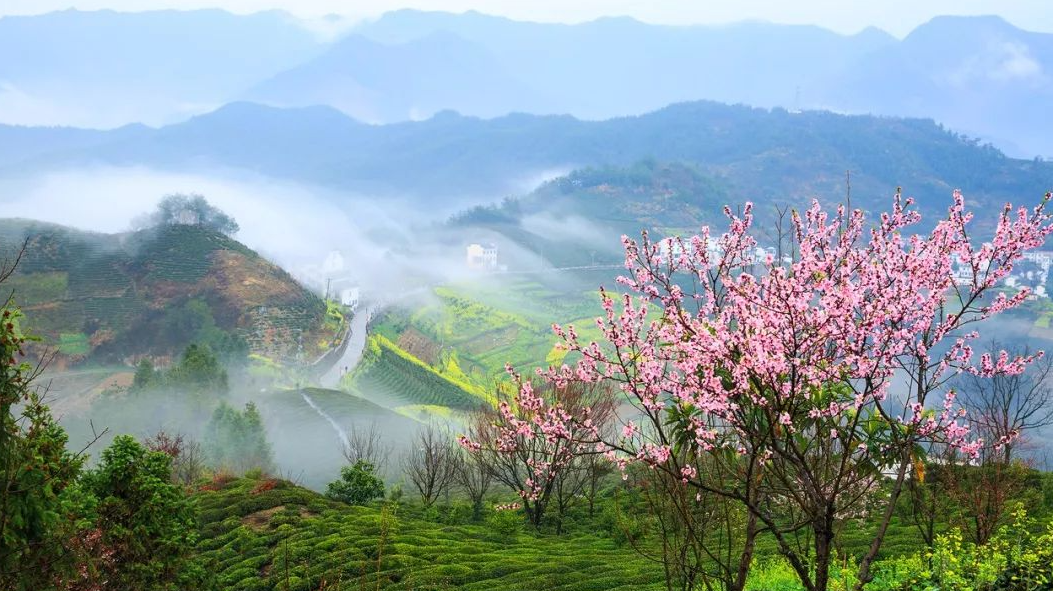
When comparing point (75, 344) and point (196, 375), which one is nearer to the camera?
point (196, 375)

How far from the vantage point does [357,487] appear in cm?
2956

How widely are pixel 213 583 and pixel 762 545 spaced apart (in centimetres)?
1301

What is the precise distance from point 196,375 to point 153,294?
34.4 metres

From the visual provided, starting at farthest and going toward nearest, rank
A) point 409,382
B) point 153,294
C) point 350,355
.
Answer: point 350,355 → point 153,294 → point 409,382

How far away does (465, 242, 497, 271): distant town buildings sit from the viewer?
140 metres

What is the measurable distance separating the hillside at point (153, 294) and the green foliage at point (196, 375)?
58.8 ft

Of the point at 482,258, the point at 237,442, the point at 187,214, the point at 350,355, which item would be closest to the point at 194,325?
the point at 350,355

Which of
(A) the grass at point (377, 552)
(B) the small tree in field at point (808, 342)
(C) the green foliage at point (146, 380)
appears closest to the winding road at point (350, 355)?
(C) the green foliage at point (146, 380)

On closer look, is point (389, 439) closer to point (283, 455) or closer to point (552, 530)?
point (283, 455)

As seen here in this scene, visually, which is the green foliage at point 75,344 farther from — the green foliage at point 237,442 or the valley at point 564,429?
the green foliage at point 237,442

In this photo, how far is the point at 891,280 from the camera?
7727 mm

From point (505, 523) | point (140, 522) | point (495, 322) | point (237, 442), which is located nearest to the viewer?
point (140, 522)

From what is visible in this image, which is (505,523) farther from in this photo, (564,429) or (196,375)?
(196,375)

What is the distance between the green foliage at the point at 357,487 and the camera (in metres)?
29.6
